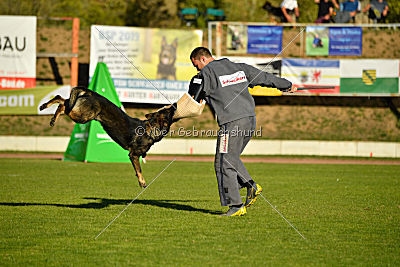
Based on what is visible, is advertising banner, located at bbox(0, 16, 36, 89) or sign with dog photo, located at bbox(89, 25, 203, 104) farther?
sign with dog photo, located at bbox(89, 25, 203, 104)

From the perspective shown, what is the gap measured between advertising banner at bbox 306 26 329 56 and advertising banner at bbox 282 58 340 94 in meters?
0.64

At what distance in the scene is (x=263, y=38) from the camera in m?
27.3

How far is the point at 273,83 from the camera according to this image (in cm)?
932

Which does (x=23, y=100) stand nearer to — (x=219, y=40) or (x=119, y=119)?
(x=219, y=40)

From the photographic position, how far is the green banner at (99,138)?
19.5 meters

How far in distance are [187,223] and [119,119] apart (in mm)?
1967

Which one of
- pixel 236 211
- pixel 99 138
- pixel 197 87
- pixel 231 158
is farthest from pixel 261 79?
pixel 99 138

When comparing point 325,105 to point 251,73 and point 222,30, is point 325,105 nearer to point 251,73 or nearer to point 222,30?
point 222,30

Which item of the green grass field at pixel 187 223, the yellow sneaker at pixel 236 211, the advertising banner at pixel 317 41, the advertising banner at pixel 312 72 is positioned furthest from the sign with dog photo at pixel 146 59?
the yellow sneaker at pixel 236 211

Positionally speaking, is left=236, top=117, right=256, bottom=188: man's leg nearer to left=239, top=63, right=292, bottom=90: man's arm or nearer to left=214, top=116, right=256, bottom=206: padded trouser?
left=214, top=116, right=256, bottom=206: padded trouser

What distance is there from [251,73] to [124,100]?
18478mm

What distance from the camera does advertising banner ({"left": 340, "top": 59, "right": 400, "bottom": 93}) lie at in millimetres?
27109

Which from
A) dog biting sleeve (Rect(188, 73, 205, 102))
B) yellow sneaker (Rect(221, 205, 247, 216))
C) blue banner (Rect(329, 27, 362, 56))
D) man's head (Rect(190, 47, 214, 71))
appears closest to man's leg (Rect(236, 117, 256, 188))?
yellow sneaker (Rect(221, 205, 247, 216))

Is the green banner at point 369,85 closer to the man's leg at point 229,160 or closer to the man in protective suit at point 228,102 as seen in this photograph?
the man in protective suit at point 228,102
